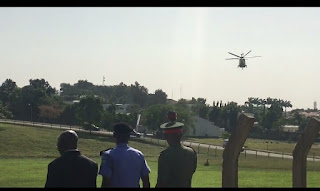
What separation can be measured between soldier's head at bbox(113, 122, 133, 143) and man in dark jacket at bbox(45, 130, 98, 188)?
2.16 feet

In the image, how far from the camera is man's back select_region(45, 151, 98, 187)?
5328 millimetres

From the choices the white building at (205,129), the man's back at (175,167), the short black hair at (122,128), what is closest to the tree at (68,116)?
the white building at (205,129)

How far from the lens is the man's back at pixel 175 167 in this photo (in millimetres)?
5910

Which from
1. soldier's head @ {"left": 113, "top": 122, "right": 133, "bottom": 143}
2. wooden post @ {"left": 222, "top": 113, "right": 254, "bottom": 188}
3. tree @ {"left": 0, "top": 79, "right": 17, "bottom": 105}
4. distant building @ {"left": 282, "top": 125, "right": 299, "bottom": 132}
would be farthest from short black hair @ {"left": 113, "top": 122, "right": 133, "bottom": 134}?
distant building @ {"left": 282, "top": 125, "right": 299, "bottom": 132}

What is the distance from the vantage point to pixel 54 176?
210 inches

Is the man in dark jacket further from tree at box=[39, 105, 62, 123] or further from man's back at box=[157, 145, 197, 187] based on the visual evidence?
tree at box=[39, 105, 62, 123]

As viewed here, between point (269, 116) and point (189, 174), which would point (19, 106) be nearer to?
point (269, 116)

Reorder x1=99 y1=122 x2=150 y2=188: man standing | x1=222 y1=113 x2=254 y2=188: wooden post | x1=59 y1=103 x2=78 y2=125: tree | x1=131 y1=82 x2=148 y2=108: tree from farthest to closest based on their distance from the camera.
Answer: x1=131 y1=82 x2=148 y2=108: tree → x1=59 y1=103 x2=78 y2=125: tree → x1=99 y1=122 x2=150 y2=188: man standing → x1=222 y1=113 x2=254 y2=188: wooden post

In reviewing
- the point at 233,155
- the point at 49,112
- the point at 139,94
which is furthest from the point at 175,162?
the point at 139,94
